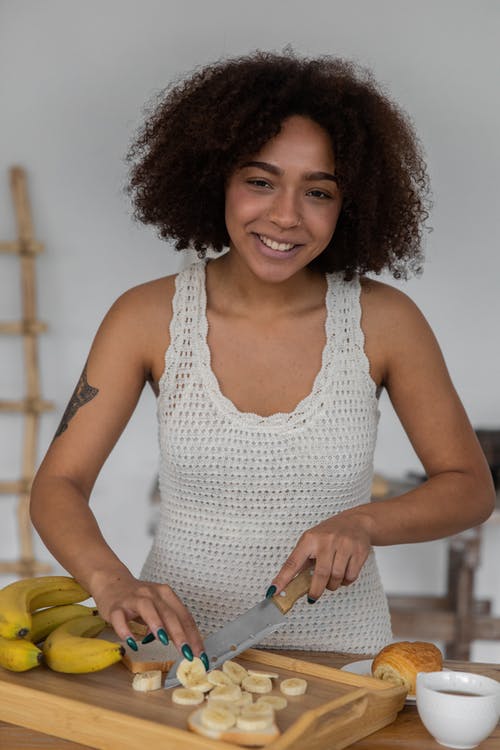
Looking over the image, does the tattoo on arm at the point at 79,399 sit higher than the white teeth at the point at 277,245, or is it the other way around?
the white teeth at the point at 277,245

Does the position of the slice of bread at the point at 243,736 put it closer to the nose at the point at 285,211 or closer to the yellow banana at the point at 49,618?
the yellow banana at the point at 49,618

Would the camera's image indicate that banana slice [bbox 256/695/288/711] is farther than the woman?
No

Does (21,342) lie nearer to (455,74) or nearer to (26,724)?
(455,74)

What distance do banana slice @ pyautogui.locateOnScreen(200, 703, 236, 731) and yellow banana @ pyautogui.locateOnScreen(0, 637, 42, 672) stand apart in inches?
10.1

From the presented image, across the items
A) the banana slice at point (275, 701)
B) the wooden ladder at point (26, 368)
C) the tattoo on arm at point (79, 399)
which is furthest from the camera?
the wooden ladder at point (26, 368)

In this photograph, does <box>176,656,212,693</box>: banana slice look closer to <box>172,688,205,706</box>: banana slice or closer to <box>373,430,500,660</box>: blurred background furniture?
<box>172,688,205,706</box>: banana slice

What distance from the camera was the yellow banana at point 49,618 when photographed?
149 cm

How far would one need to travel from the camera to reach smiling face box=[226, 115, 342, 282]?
1.74 m

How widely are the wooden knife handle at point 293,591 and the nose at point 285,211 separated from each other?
560 millimetres

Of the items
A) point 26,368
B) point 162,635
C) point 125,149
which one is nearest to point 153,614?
point 162,635

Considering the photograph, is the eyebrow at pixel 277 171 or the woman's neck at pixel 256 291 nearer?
the eyebrow at pixel 277 171

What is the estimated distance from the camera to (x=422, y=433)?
6.11 ft

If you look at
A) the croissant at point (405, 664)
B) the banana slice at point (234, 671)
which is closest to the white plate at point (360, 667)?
the croissant at point (405, 664)

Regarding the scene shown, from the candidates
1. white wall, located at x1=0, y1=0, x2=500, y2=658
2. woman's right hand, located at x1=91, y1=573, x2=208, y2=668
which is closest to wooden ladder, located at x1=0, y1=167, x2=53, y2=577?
white wall, located at x1=0, y1=0, x2=500, y2=658
